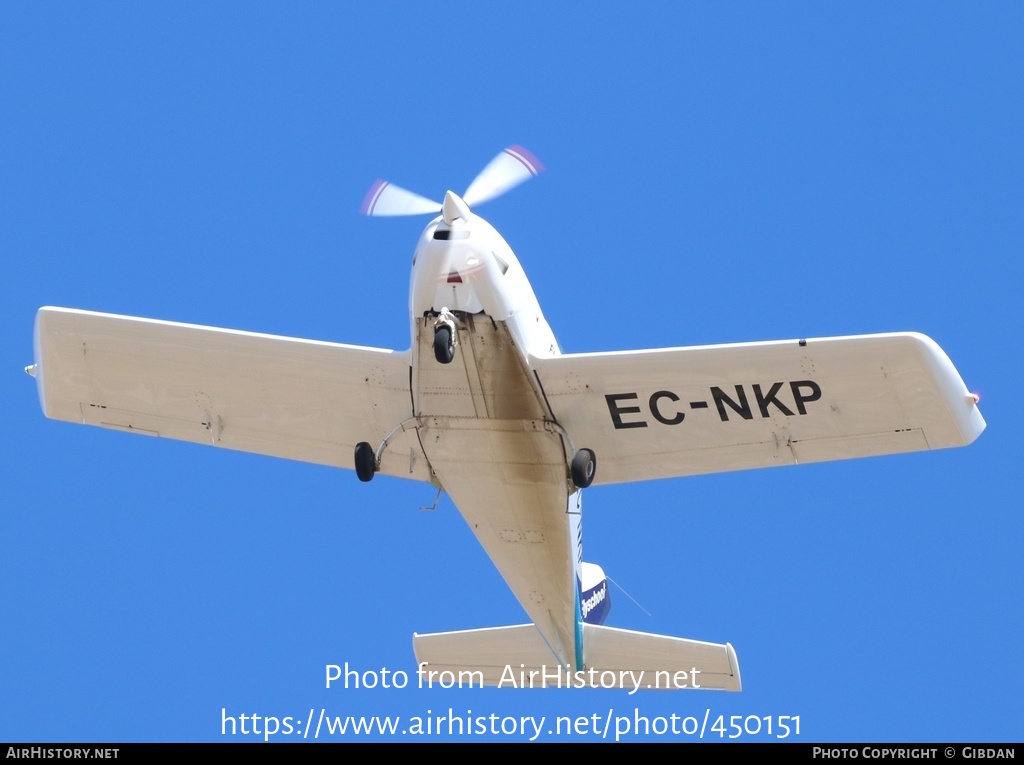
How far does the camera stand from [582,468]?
19.8 metres

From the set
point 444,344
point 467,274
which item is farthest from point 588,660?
point 467,274

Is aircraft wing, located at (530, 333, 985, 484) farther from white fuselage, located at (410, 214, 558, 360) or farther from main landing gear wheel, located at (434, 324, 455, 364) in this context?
main landing gear wheel, located at (434, 324, 455, 364)

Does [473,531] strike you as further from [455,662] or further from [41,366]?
[41,366]

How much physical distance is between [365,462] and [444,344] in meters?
2.16

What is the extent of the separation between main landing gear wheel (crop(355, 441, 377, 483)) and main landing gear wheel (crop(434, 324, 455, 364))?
1797 mm

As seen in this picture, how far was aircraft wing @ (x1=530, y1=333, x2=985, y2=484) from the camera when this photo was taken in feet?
63.2

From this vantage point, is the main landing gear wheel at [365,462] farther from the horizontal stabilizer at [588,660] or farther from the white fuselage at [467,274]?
the horizontal stabilizer at [588,660]

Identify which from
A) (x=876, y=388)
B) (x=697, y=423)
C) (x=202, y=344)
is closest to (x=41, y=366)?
(x=202, y=344)

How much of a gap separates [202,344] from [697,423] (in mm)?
5430

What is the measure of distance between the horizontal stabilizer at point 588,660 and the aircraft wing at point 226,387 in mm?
2973

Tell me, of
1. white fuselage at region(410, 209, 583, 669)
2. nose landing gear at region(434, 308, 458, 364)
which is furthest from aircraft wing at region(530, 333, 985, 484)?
nose landing gear at region(434, 308, 458, 364)

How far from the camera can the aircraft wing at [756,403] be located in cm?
1925

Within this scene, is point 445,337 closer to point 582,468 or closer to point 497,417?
point 497,417

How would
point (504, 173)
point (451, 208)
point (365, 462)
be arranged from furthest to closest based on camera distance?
1. point (365, 462)
2. point (504, 173)
3. point (451, 208)
